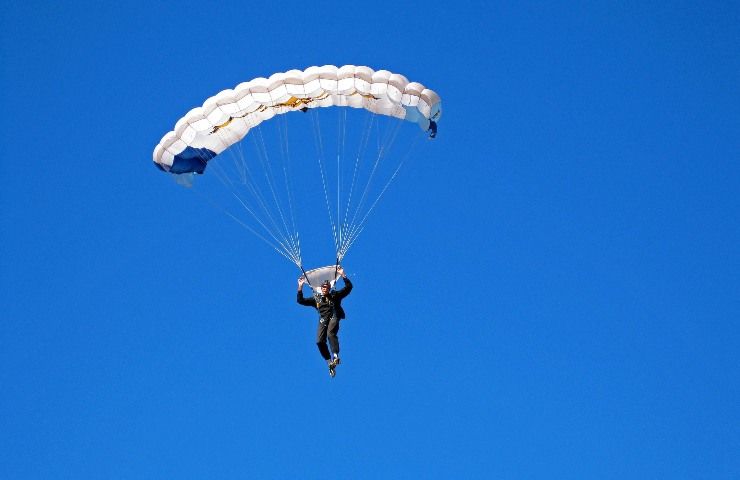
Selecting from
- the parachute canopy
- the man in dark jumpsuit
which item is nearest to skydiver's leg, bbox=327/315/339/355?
the man in dark jumpsuit

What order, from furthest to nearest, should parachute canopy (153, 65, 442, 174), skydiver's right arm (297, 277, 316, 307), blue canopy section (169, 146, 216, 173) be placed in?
blue canopy section (169, 146, 216, 173)
skydiver's right arm (297, 277, 316, 307)
parachute canopy (153, 65, 442, 174)

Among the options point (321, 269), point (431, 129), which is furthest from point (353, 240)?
point (431, 129)

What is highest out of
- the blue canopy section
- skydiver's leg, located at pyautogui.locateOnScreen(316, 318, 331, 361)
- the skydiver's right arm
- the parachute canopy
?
the parachute canopy

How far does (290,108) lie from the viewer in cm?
2792

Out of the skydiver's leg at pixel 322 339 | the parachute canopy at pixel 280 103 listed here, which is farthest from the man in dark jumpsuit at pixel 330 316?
the parachute canopy at pixel 280 103

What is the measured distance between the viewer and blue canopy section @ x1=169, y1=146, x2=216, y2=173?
28.0m

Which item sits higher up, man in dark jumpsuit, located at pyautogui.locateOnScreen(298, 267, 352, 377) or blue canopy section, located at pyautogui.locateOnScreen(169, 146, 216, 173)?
blue canopy section, located at pyautogui.locateOnScreen(169, 146, 216, 173)

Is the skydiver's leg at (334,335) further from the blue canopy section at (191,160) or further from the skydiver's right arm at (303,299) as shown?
the blue canopy section at (191,160)

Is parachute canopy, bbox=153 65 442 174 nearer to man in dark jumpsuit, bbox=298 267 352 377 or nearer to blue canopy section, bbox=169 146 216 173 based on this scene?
blue canopy section, bbox=169 146 216 173

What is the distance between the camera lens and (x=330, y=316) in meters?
27.0

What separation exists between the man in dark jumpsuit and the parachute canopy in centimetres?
306

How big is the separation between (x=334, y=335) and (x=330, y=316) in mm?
335

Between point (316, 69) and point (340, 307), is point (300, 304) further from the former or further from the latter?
point (316, 69)

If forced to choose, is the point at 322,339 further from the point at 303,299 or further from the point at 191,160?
the point at 191,160
